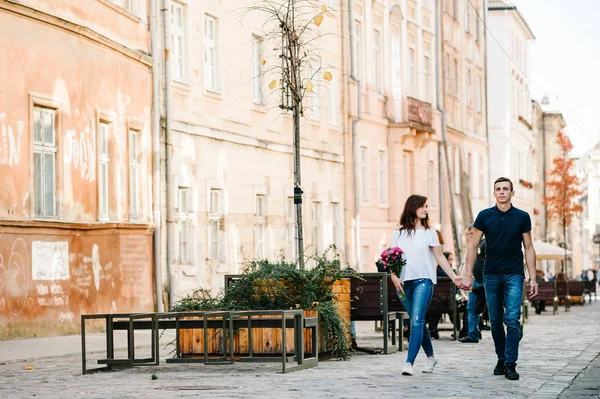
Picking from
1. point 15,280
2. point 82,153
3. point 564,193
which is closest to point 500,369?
point 15,280

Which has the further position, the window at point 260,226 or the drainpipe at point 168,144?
the window at point 260,226

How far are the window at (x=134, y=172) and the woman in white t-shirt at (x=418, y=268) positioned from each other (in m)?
13.1

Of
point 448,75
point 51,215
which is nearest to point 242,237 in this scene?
point 51,215

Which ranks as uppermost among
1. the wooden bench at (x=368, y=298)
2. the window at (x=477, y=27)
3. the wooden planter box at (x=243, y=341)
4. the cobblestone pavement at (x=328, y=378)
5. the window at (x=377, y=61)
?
the window at (x=477, y=27)

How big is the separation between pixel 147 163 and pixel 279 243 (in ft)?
27.1

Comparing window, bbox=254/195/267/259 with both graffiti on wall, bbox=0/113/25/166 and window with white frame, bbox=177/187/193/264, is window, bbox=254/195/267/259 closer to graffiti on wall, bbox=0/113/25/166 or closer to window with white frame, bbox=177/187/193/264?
window with white frame, bbox=177/187/193/264

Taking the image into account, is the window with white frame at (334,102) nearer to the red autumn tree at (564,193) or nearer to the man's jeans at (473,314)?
the man's jeans at (473,314)

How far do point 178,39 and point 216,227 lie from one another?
14.2 ft

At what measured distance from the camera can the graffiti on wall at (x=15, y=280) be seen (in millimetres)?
21047

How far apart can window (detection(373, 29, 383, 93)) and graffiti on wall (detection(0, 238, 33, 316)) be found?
76.4ft

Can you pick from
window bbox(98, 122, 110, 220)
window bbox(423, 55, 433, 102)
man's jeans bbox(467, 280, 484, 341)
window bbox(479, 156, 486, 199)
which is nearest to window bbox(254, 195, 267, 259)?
window bbox(98, 122, 110, 220)

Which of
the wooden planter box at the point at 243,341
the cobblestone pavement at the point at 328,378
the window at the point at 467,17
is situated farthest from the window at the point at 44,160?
the window at the point at 467,17

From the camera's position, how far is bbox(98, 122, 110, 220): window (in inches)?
990

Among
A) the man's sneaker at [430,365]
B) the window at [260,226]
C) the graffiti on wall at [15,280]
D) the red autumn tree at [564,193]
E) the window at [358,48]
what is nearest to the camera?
the man's sneaker at [430,365]
